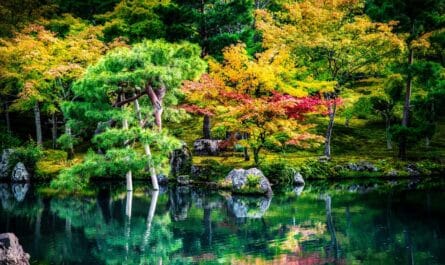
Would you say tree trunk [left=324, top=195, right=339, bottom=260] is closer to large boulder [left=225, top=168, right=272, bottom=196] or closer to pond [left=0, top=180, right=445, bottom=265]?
pond [left=0, top=180, right=445, bottom=265]

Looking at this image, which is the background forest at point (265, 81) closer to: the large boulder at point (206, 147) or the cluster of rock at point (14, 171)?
the large boulder at point (206, 147)

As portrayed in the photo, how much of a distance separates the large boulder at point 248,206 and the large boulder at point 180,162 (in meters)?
5.05

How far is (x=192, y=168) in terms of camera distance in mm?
27141

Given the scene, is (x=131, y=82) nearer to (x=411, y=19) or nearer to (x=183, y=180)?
(x=183, y=180)

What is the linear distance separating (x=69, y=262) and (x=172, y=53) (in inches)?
444

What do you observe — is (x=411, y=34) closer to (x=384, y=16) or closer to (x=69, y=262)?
(x=384, y=16)

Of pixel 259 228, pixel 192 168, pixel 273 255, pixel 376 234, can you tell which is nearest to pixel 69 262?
pixel 273 255

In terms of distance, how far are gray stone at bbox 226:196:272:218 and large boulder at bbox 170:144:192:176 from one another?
199 inches

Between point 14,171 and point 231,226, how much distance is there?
1688 cm

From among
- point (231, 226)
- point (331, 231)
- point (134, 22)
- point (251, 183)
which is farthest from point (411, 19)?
point (231, 226)

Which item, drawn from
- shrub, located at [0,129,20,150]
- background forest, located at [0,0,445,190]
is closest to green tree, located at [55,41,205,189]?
background forest, located at [0,0,445,190]

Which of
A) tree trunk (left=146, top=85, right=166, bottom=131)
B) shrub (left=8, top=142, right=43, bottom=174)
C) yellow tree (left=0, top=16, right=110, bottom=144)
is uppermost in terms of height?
yellow tree (left=0, top=16, right=110, bottom=144)

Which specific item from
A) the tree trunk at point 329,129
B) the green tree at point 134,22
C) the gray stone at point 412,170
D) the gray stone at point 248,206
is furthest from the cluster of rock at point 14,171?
the gray stone at point 412,170

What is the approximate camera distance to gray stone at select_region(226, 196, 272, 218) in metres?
18.5
